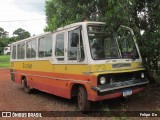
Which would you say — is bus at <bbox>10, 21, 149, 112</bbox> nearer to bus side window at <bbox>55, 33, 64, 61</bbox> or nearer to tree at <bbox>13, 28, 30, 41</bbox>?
bus side window at <bbox>55, 33, 64, 61</bbox>

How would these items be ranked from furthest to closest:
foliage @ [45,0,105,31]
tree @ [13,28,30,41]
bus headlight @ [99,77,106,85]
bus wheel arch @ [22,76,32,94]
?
tree @ [13,28,30,41] < bus wheel arch @ [22,76,32,94] < foliage @ [45,0,105,31] < bus headlight @ [99,77,106,85]

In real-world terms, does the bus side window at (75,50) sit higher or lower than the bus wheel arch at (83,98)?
higher

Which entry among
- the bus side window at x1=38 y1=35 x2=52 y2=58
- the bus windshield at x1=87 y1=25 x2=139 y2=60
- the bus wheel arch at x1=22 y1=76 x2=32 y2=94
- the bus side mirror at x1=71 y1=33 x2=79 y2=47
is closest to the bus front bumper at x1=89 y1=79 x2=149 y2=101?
the bus windshield at x1=87 y1=25 x2=139 y2=60

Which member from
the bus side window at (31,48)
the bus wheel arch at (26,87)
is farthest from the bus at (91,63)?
the bus wheel arch at (26,87)

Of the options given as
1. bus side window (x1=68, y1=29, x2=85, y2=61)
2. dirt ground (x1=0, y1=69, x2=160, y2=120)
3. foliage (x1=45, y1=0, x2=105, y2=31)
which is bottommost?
dirt ground (x1=0, y1=69, x2=160, y2=120)

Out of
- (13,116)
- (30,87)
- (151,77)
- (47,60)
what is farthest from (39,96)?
(151,77)

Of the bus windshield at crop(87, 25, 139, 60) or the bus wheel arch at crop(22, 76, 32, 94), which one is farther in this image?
the bus wheel arch at crop(22, 76, 32, 94)

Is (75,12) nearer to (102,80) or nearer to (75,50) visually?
(75,50)

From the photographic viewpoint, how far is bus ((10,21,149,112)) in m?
7.94

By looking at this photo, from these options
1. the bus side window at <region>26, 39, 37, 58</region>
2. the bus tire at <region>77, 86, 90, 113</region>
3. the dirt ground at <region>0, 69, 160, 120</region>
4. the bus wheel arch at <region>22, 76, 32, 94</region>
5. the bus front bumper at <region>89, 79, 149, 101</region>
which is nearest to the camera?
the bus front bumper at <region>89, 79, 149, 101</region>

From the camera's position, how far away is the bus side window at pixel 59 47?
9341 mm

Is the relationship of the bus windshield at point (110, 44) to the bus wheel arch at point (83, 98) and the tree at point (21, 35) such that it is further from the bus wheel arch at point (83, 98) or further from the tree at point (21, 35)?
the tree at point (21, 35)

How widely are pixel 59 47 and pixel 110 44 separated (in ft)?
5.85

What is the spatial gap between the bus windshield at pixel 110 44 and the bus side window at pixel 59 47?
1.34 meters
